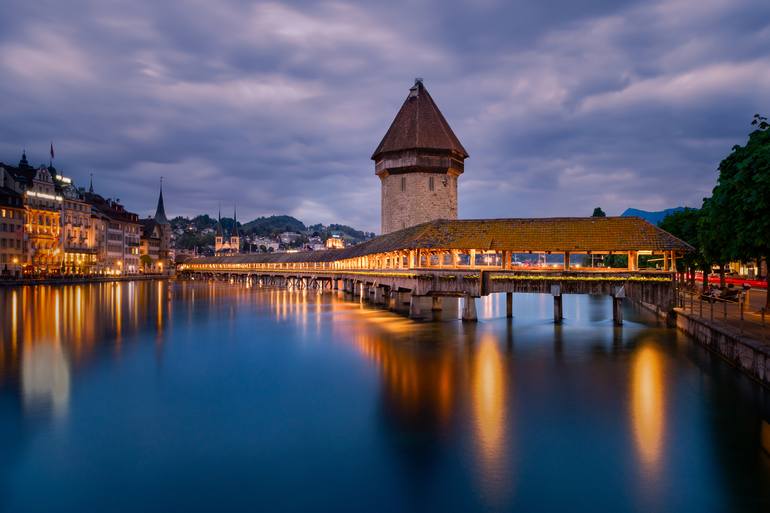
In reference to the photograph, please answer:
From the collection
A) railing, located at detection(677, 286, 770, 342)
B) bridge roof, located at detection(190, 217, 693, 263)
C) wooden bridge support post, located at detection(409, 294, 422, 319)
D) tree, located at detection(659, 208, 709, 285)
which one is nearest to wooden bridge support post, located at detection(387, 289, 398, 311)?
wooden bridge support post, located at detection(409, 294, 422, 319)

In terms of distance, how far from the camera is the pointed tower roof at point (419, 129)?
55.6 metres

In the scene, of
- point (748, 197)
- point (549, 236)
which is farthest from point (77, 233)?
point (748, 197)

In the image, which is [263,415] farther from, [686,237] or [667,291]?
[686,237]

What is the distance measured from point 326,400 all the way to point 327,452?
15.3 ft

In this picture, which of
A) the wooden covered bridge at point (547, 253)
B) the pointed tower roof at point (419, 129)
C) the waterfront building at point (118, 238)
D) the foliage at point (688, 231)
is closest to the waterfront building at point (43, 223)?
the waterfront building at point (118, 238)

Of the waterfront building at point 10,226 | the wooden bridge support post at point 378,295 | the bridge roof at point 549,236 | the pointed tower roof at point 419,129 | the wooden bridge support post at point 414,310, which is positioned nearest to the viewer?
the bridge roof at point 549,236

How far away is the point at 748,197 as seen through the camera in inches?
762

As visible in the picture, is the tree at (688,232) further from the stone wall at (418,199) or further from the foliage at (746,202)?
the stone wall at (418,199)

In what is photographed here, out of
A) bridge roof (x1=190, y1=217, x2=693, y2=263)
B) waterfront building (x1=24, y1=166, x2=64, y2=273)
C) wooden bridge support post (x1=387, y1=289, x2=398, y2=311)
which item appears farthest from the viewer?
waterfront building (x1=24, y1=166, x2=64, y2=273)

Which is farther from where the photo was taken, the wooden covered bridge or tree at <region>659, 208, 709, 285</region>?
tree at <region>659, 208, 709, 285</region>

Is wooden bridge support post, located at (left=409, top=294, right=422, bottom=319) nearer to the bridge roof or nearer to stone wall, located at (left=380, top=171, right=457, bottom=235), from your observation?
the bridge roof

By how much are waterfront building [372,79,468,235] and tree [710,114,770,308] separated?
107 ft

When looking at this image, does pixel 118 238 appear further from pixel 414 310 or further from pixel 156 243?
pixel 414 310

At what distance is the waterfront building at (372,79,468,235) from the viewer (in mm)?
55188
